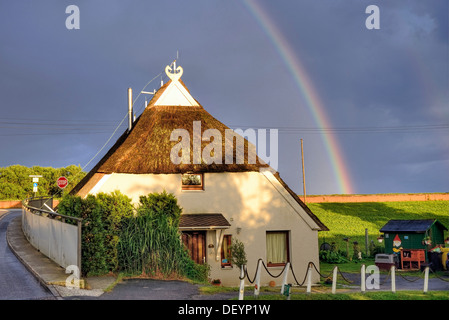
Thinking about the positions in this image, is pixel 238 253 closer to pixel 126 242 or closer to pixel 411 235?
pixel 126 242

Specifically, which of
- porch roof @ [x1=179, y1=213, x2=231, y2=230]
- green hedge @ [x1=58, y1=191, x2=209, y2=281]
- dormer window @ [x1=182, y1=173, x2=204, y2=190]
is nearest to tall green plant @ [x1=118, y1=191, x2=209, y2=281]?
green hedge @ [x1=58, y1=191, x2=209, y2=281]

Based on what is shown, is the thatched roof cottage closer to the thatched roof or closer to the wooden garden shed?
the thatched roof

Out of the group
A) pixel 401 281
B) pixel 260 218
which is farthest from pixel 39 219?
pixel 401 281

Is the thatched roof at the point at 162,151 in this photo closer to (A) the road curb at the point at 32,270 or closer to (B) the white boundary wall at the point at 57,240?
(B) the white boundary wall at the point at 57,240

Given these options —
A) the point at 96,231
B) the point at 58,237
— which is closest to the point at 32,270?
the point at 58,237

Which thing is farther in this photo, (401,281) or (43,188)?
(43,188)

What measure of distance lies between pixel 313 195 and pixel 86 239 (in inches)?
2172

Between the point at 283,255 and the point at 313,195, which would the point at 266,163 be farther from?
the point at 313,195

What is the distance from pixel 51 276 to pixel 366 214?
49.8m

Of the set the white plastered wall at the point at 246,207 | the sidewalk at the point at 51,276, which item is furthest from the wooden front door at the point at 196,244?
the sidewalk at the point at 51,276

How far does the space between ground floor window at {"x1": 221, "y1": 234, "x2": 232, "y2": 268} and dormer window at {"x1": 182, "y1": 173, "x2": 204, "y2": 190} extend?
8.92 feet

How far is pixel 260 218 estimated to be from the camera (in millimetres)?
23438

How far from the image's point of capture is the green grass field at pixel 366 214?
4575 cm

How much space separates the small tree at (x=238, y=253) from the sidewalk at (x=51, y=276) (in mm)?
8010
